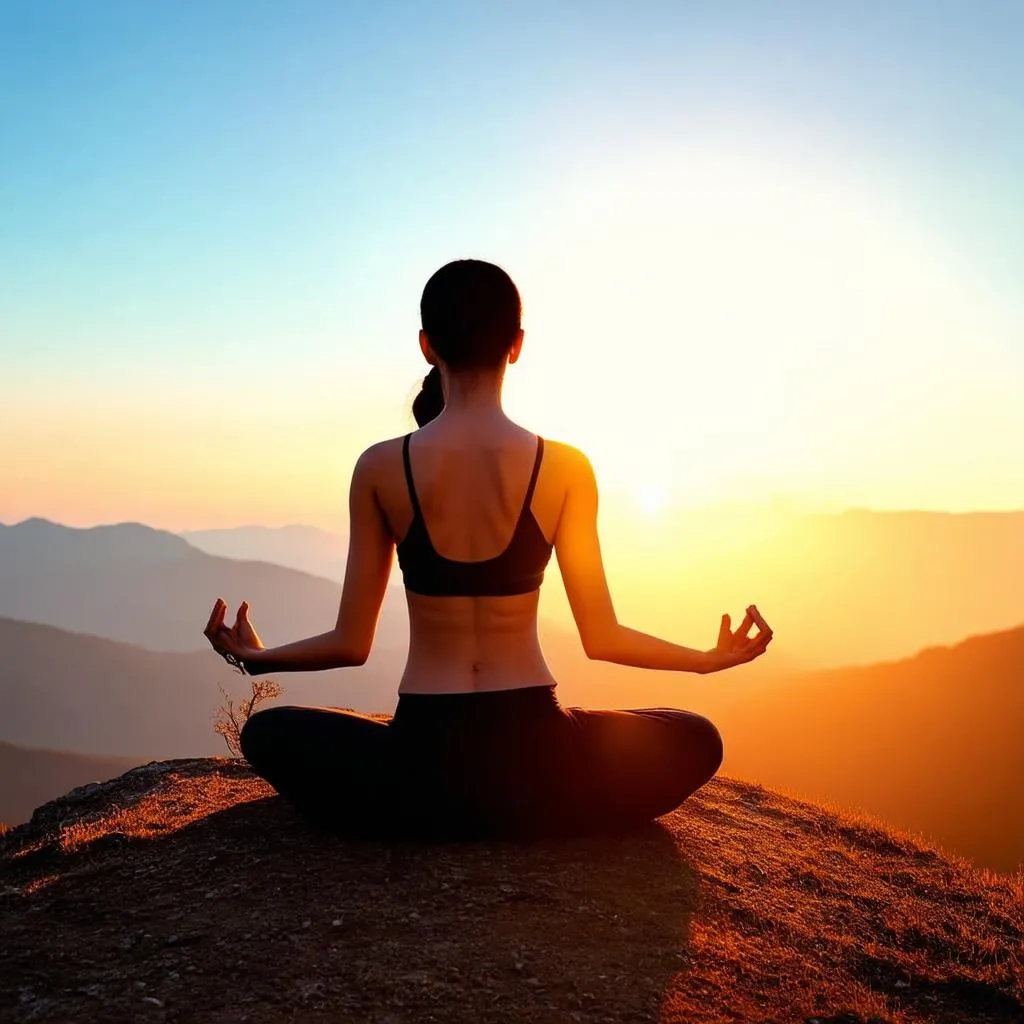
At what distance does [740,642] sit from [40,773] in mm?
91811

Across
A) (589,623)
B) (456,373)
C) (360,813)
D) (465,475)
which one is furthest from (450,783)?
(456,373)

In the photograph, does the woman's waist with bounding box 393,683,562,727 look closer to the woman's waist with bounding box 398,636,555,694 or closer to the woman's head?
the woman's waist with bounding box 398,636,555,694

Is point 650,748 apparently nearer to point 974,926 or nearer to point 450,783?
point 450,783

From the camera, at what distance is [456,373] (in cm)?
445

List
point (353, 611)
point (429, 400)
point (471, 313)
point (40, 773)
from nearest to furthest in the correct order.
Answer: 1. point (471, 313)
2. point (353, 611)
3. point (429, 400)
4. point (40, 773)

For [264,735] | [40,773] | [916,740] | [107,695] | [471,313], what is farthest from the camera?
[107,695]

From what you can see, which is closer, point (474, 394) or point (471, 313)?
point (471, 313)

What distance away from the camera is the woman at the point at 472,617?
4.38m

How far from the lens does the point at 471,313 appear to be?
14.2ft

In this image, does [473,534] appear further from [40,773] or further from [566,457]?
[40,773]

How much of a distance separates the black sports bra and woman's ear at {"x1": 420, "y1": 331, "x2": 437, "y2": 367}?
0.45 m

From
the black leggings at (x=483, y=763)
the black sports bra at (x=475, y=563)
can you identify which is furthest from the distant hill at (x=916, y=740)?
the black sports bra at (x=475, y=563)

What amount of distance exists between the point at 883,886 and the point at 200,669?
161 meters

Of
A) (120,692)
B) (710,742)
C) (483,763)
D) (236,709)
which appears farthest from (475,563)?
(120,692)
